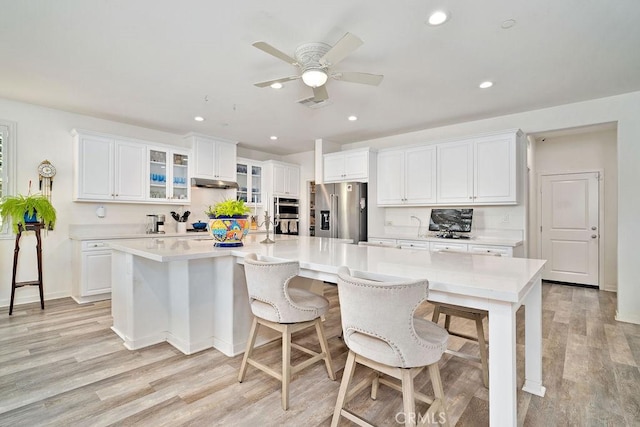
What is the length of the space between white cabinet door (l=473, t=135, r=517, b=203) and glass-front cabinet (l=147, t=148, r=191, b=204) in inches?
174

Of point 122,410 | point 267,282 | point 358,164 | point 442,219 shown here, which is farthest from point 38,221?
point 442,219

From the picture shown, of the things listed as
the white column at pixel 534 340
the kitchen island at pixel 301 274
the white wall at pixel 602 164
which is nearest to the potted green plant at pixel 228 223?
the kitchen island at pixel 301 274

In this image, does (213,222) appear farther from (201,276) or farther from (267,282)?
(267,282)

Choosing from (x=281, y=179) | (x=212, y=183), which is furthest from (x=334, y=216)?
(x=212, y=183)

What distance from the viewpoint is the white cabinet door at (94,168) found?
159 inches

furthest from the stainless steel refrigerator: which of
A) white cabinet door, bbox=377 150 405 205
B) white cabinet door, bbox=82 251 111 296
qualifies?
white cabinet door, bbox=82 251 111 296

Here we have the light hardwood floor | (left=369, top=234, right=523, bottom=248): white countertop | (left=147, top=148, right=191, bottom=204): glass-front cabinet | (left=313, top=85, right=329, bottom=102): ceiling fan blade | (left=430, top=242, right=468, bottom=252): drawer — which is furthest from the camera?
(left=147, top=148, right=191, bottom=204): glass-front cabinet

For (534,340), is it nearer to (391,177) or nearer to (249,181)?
(391,177)

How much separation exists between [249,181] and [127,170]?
2120mm

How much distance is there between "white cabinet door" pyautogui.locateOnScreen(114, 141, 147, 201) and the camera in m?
4.34

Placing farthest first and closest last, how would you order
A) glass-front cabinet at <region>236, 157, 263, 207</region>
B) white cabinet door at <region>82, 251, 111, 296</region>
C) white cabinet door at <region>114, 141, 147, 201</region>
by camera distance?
glass-front cabinet at <region>236, 157, 263, 207</region> < white cabinet door at <region>114, 141, 147, 201</region> < white cabinet door at <region>82, 251, 111, 296</region>

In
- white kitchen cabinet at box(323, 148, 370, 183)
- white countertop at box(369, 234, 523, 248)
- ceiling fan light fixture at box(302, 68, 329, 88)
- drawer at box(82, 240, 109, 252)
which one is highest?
ceiling fan light fixture at box(302, 68, 329, 88)

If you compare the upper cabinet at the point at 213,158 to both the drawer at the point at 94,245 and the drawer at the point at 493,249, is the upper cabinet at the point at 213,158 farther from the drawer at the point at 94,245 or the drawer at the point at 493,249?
the drawer at the point at 493,249

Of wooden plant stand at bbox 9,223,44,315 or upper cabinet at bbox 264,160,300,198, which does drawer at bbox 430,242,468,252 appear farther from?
wooden plant stand at bbox 9,223,44,315
